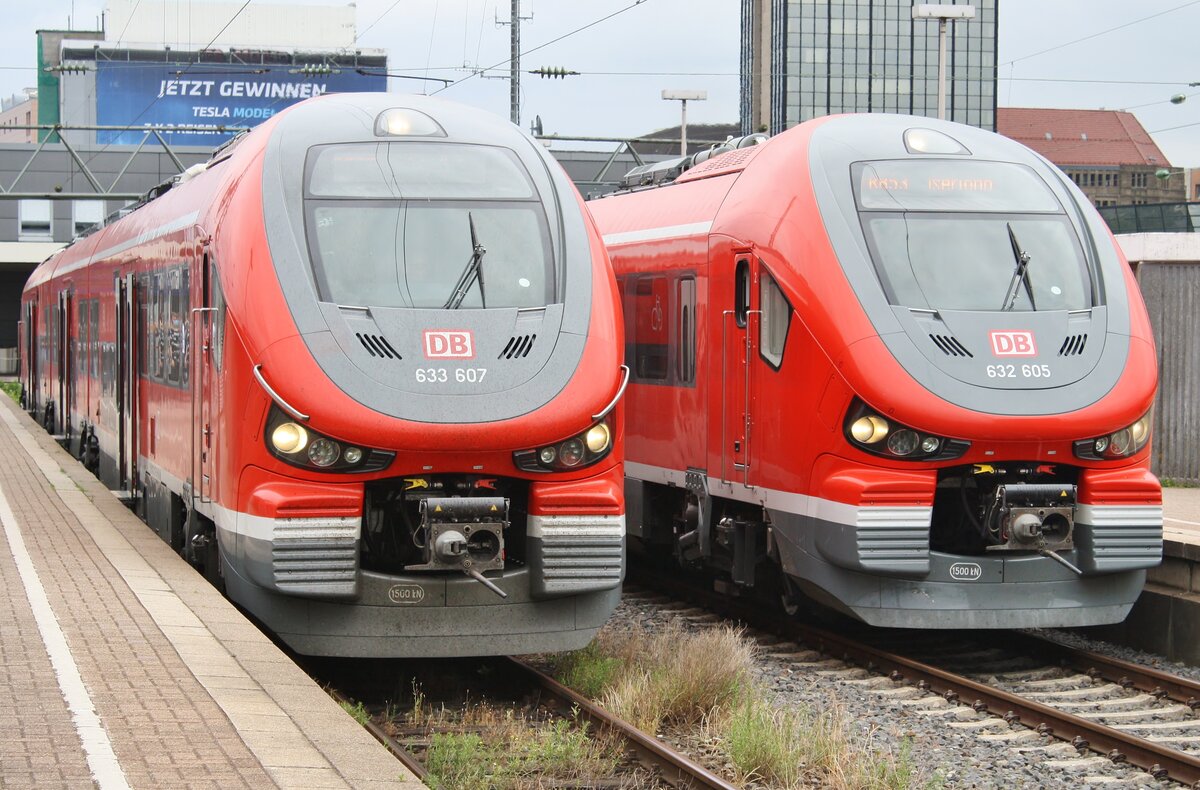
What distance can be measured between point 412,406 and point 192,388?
2600mm

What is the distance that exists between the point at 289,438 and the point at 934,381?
154 inches

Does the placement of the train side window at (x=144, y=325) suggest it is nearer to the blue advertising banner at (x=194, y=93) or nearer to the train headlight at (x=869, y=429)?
the train headlight at (x=869, y=429)

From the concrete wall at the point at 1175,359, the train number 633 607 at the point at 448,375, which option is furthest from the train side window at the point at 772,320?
the concrete wall at the point at 1175,359

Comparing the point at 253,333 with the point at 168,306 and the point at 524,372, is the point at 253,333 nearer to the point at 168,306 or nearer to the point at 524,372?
the point at 524,372

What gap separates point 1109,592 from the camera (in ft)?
35.6

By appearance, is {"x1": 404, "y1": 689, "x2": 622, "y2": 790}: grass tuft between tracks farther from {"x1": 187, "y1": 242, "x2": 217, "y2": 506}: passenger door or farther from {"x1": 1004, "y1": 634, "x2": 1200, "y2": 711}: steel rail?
{"x1": 1004, "y1": 634, "x2": 1200, "y2": 711}: steel rail

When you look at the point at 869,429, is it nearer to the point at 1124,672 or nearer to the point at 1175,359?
the point at 1124,672

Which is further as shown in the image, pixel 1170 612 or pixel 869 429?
pixel 1170 612

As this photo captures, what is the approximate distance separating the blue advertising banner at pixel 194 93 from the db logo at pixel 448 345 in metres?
84.6

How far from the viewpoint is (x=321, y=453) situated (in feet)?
29.6

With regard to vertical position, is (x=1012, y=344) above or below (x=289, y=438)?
above

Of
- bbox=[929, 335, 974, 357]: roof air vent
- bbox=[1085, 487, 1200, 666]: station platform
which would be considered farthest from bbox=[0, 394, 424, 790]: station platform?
bbox=[1085, 487, 1200, 666]: station platform

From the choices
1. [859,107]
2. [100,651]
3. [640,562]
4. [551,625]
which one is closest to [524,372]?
[551,625]

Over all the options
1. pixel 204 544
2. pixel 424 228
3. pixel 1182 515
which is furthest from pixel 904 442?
pixel 1182 515
